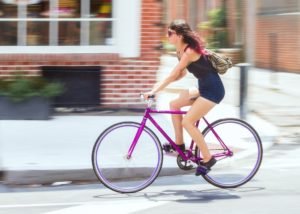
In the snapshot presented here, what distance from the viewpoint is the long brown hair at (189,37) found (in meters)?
6.75

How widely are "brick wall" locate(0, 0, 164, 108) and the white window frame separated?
0.39 ft

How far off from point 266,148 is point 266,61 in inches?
497

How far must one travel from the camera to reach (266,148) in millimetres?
9414

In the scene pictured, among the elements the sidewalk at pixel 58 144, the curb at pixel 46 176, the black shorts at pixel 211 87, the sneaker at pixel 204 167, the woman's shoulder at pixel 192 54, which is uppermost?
the woman's shoulder at pixel 192 54

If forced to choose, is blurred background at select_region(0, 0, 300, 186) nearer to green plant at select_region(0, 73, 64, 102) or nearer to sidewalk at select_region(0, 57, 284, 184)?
green plant at select_region(0, 73, 64, 102)

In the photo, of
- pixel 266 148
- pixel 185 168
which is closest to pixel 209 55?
pixel 185 168

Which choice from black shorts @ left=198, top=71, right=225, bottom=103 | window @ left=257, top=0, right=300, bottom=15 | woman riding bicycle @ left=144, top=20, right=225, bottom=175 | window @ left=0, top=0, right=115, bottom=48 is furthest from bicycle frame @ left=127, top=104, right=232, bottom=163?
window @ left=257, top=0, right=300, bottom=15

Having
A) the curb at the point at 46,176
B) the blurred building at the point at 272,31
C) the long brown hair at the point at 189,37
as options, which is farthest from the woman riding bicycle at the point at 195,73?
the blurred building at the point at 272,31

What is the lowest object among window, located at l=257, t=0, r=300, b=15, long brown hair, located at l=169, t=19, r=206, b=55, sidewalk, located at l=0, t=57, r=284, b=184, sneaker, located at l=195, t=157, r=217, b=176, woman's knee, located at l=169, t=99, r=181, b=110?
sidewalk, located at l=0, t=57, r=284, b=184

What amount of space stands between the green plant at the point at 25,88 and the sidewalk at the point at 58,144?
0.41 meters

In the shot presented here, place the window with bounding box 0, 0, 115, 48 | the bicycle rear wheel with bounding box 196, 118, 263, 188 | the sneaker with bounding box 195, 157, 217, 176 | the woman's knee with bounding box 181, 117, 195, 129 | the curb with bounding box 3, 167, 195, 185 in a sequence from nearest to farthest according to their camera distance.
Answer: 1. the woman's knee with bounding box 181, 117, 195, 129
2. the sneaker with bounding box 195, 157, 217, 176
3. the bicycle rear wheel with bounding box 196, 118, 263, 188
4. the curb with bounding box 3, 167, 195, 185
5. the window with bounding box 0, 0, 115, 48

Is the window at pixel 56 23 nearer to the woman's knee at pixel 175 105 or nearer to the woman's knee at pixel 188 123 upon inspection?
the woman's knee at pixel 175 105

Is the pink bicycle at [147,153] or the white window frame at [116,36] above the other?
the white window frame at [116,36]

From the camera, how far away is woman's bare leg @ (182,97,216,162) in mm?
6797
